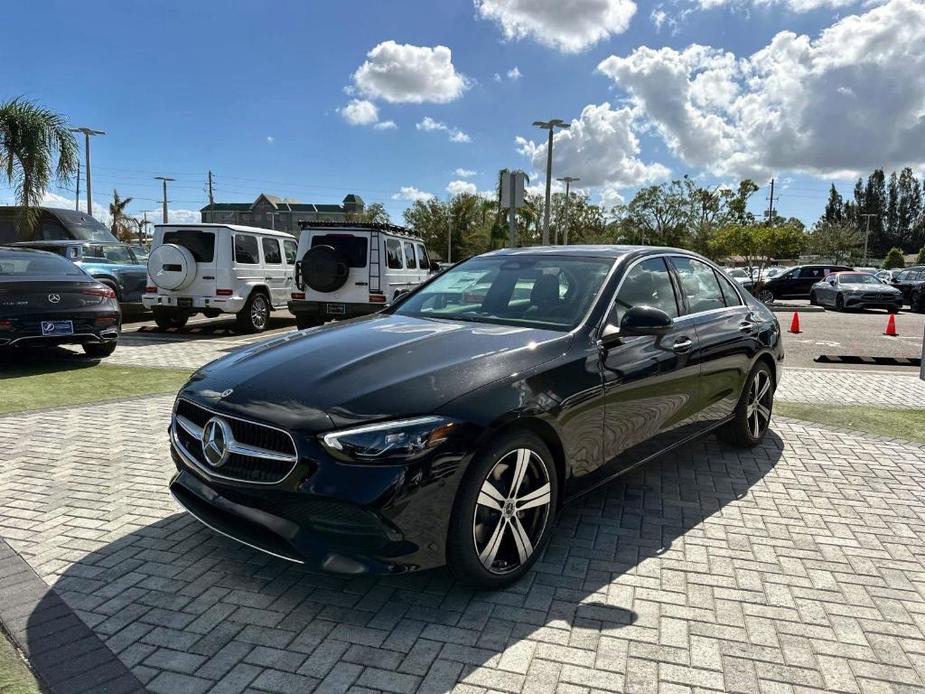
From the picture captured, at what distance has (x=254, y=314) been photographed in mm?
13062

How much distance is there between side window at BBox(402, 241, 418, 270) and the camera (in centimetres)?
1311

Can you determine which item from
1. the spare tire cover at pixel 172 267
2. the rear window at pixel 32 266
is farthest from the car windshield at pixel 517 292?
the spare tire cover at pixel 172 267

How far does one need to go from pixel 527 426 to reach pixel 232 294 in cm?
1060

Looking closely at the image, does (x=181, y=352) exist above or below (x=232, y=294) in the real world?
below

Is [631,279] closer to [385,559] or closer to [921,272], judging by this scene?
[385,559]

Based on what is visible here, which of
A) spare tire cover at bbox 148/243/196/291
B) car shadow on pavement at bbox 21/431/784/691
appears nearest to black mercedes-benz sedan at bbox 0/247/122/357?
spare tire cover at bbox 148/243/196/291

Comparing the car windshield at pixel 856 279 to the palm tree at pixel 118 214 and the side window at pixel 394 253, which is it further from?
the palm tree at pixel 118 214

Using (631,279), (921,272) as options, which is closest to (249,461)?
(631,279)

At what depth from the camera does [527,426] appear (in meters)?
2.97

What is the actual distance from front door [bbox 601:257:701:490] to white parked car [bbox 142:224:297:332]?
9926mm

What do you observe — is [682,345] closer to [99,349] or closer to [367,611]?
[367,611]

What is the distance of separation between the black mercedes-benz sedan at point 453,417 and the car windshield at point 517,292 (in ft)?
0.05

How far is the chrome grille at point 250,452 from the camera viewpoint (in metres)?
2.64

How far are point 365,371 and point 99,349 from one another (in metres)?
7.89
